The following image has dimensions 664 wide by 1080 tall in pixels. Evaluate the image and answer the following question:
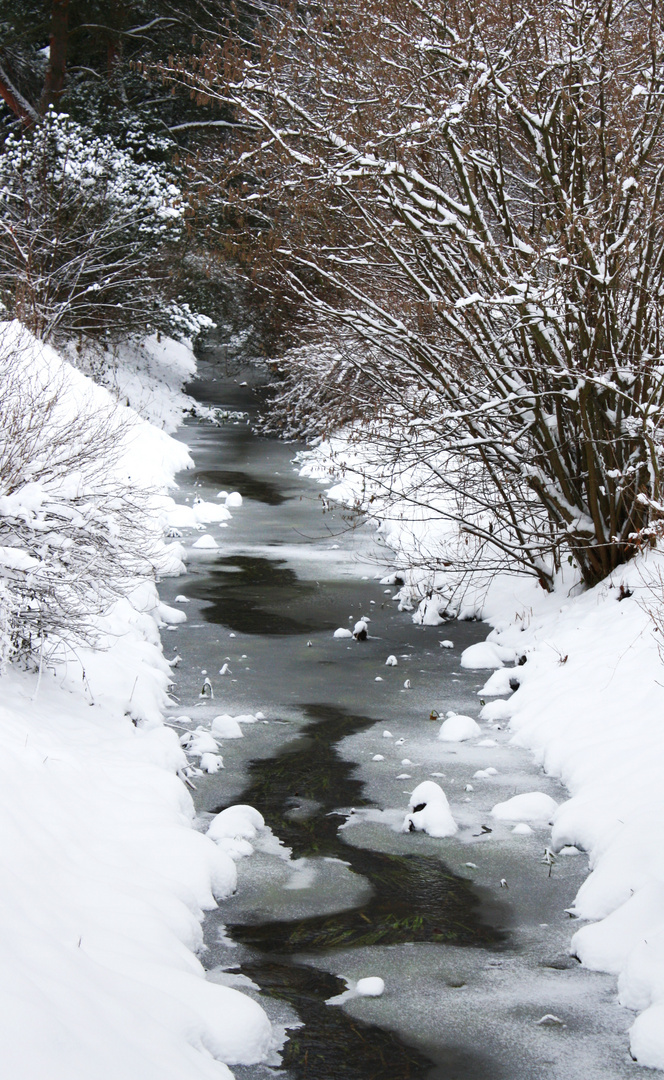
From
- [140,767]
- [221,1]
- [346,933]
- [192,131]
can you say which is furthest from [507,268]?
[192,131]

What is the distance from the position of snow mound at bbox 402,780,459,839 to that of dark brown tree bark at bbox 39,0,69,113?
79.8 feet

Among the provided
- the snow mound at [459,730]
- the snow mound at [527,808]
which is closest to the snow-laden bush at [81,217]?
the snow mound at [459,730]

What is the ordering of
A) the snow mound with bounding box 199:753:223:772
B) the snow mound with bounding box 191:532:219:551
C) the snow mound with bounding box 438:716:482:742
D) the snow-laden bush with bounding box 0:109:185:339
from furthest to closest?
the snow-laden bush with bounding box 0:109:185:339
the snow mound with bounding box 191:532:219:551
the snow mound with bounding box 438:716:482:742
the snow mound with bounding box 199:753:223:772

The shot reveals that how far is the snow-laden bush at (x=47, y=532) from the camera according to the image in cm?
674

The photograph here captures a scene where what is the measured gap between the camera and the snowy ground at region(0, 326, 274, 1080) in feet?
11.0

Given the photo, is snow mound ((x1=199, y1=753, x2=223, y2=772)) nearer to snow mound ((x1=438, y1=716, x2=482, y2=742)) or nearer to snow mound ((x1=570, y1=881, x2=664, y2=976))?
snow mound ((x1=438, y1=716, x2=482, y2=742))

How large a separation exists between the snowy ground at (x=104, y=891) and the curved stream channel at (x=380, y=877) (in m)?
0.24

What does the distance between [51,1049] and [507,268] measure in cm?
788

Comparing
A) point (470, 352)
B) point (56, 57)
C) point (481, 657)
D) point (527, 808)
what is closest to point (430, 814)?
point (527, 808)

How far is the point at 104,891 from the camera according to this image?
4887 mm

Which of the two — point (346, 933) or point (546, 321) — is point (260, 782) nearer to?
point (346, 933)

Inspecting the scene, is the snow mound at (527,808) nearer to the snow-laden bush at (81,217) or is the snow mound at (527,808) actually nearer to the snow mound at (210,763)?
the snow mound at (210,763)

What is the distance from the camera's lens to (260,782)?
727 centimetres

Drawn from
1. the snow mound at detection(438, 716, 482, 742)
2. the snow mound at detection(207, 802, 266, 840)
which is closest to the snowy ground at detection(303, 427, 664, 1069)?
the snow mound at detection(438, 716, 482, 742)
